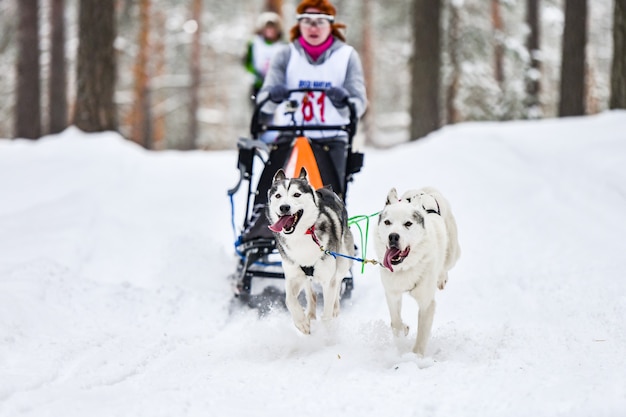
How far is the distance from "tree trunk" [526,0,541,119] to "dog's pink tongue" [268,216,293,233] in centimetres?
1256

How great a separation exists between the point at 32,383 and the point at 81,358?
55cm

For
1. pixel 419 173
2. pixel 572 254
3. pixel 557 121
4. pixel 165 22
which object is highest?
pixel 165 22

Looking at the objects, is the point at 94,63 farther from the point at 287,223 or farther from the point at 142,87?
the point at 142,87

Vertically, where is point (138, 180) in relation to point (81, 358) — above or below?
above

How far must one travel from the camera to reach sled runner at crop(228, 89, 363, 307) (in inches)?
198

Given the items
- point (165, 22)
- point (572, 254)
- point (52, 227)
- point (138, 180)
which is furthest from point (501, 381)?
point (165, 22)

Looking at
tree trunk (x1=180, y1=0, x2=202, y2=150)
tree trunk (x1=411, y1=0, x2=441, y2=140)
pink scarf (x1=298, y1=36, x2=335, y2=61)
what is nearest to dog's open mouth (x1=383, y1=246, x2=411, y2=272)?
pink scarf (x1=298, y1=36, x2=335, y2=61)

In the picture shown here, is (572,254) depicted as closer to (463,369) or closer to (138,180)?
(463,369)

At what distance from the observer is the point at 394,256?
3.66 m

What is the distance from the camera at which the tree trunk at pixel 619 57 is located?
954 centimetres

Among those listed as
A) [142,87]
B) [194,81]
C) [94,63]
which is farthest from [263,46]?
[194,81]

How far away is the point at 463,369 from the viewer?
3.39 metres

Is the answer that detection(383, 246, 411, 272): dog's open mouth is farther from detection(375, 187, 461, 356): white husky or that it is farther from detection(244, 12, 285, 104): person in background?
detection(244, 12, 285, 104): person in background

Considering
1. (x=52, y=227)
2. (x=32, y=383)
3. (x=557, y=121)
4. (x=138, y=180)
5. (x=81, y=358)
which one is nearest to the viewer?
(x=32, y=383)
